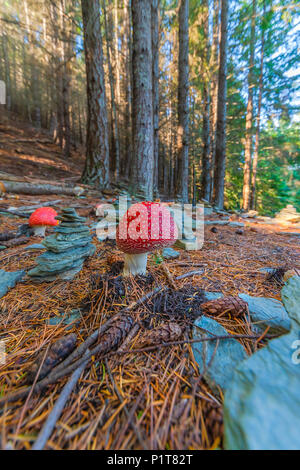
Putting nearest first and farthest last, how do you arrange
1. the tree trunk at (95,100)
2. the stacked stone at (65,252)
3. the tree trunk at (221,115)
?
the stacked stone at (65,252)
the tree trunk at (95,100)
the tree trunk at (221,115)

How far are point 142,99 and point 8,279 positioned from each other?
185 inches

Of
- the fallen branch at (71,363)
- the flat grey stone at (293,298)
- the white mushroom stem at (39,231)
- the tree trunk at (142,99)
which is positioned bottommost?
the fallen branch at (71,363)

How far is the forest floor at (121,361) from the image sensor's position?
67 cm

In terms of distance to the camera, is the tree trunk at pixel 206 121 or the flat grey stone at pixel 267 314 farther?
the tree trunk at pixel 206 121

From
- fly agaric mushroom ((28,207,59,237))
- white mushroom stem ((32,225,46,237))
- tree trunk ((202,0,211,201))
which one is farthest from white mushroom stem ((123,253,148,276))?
tree trunk ((202,0,211,201))

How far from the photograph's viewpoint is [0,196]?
4.18 metres

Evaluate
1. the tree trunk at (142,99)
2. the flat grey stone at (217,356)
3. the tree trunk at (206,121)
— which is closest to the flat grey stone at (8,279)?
the flat grey stone at (217,356)

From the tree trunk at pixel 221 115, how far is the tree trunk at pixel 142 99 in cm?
362

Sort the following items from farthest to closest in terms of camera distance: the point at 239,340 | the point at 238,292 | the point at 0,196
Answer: the point at 0,196
the point at 238,292
the point at 239,340

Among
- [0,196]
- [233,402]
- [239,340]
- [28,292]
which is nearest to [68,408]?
[233,402]

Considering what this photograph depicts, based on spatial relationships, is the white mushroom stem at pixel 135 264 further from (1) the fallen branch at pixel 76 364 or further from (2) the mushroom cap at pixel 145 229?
(1) the fallen branch at pixel 76 364

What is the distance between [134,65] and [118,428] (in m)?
6.00

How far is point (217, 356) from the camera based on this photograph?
0.93m
